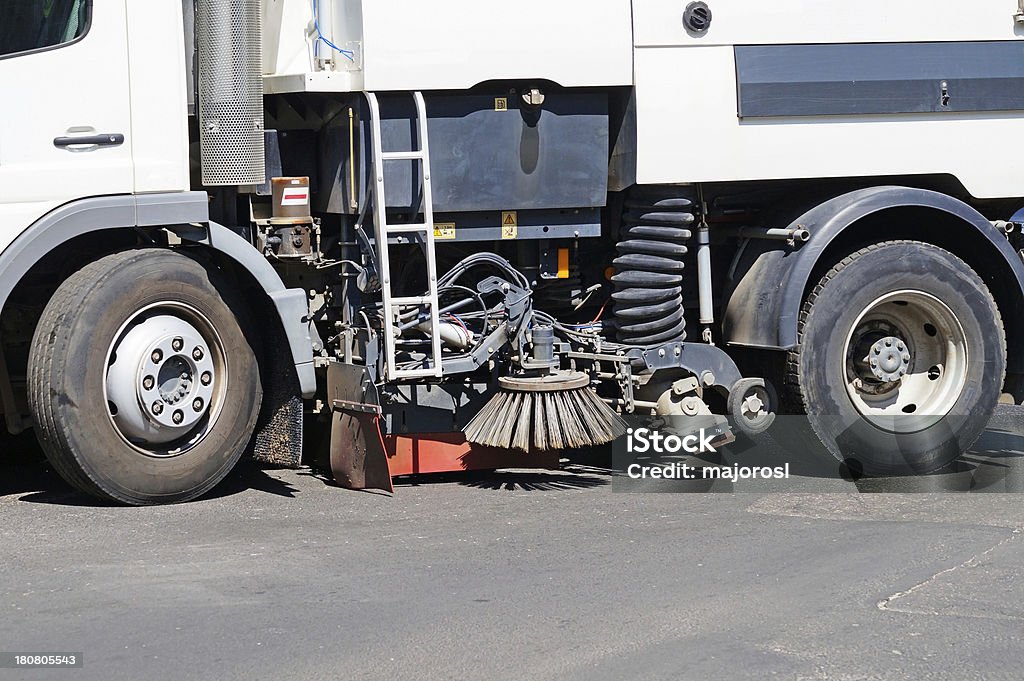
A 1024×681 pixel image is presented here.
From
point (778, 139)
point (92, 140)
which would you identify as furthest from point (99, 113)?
point (778, 139)

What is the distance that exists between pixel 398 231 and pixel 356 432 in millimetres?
948

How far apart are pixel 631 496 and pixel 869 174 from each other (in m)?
1.95

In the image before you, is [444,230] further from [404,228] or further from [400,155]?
[400,155]

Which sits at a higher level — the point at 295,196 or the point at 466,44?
the point at 466,44

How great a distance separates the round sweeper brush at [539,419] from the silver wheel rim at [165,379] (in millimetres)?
1205

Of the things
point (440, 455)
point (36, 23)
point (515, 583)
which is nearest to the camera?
point (515, 583)

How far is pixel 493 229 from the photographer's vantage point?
6.51 meters

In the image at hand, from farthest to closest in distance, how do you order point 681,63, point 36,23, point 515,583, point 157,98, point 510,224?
1. point 510,224
2. point 681,63
3. point 157,98
4. point 36,23
5. point 515,583

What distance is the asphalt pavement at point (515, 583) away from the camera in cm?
414

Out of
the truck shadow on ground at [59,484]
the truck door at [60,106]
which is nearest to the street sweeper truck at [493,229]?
the truck door at [60,106]

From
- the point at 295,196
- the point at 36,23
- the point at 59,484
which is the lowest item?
the point at 59,484

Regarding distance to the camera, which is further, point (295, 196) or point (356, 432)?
point (295, 196)

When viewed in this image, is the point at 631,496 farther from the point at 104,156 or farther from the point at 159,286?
the point at 104,156

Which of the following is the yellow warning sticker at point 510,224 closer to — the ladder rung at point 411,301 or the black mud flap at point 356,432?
the ladder rung at point 411,301
